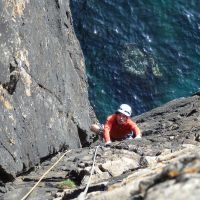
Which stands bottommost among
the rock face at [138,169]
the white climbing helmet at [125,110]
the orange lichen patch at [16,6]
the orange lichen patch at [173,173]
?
the rock face at [138,169]

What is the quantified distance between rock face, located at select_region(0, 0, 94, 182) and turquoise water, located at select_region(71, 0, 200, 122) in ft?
43.2

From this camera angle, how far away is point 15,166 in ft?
41.5

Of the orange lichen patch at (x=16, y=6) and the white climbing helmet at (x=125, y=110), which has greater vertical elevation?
the orange lichen patch at (x=16, y=6)

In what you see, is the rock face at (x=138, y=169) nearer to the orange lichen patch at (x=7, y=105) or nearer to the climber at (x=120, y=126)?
the climber at (x=120, y=126)

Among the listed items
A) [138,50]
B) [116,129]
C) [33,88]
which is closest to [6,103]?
[33,88]

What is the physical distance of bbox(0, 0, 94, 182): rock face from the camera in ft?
41.1

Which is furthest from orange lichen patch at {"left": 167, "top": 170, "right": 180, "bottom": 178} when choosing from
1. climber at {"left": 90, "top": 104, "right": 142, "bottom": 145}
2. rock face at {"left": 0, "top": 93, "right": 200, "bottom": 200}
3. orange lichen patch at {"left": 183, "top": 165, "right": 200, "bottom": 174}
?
climber at {"left": 90, "top": 104, "right": 142, "bottom": 145}

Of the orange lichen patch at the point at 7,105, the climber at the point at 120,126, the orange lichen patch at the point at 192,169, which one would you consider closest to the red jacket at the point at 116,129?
the climber at the point at 120,126

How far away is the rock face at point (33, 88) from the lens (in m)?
12.5

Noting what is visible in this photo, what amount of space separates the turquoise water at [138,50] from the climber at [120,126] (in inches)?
501

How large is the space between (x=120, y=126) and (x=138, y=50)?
1682cm

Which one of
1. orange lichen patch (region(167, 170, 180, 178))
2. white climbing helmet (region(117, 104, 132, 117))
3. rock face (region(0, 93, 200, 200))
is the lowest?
rock face (region(0, 93, 200, 200))

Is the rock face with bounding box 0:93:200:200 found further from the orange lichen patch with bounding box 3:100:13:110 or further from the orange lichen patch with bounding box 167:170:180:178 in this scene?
the orange lichen patch with bounding box 3:100:13:110

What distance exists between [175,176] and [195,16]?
3255 centimetres
